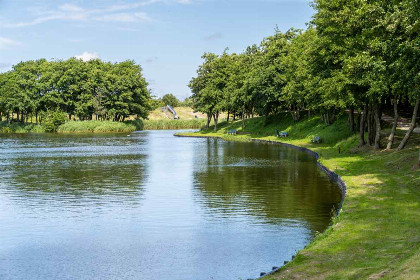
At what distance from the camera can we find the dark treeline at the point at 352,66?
2686cm

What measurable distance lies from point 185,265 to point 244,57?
334 feet

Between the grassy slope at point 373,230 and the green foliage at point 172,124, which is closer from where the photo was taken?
the grassy slope at point 373,230

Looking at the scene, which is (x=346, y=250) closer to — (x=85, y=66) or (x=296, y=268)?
(x=296, y=268)

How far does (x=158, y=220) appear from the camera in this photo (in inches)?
870

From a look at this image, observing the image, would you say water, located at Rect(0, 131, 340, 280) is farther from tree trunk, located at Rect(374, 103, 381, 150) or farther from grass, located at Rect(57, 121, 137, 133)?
grass, located at Rect(57, 121, 137, 133)

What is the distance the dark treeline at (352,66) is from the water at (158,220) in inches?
302

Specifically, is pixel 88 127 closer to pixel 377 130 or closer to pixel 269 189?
pixel 377 130

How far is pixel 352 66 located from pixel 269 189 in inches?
449

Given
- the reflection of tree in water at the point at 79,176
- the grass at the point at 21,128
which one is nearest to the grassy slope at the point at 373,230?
the reflection of tree in water at the point at 79,176

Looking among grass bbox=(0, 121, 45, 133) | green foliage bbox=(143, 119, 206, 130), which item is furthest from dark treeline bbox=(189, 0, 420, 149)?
grass bbox=(0, 121, 45, 133)

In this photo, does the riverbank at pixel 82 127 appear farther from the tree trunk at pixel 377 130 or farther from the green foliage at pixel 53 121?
the tree trunk at pixel 377 130

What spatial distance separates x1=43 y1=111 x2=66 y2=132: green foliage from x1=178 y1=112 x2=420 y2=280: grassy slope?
10455cm

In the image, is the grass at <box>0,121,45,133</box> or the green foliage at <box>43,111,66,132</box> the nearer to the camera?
the green foliage at <box>43,111,66,132</box>

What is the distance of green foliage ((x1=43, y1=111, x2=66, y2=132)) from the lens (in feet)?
416
